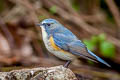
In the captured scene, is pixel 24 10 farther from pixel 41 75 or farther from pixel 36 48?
pixel 41 75

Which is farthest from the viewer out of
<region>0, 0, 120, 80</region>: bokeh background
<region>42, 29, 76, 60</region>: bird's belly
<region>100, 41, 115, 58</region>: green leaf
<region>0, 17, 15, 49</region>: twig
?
<region>0, 17, 15, 49</region>: twig

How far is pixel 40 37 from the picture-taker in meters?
10.1

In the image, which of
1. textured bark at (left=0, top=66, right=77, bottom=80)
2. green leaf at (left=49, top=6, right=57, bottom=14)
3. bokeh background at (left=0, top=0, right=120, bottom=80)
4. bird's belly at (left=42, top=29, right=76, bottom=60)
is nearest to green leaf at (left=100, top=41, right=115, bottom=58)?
bokeh background at (left=0, top=0, right=120, bottom=80)

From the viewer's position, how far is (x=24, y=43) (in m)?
9.98

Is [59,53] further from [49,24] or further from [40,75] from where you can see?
[40,75]

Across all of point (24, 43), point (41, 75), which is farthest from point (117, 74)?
point (41, 75)

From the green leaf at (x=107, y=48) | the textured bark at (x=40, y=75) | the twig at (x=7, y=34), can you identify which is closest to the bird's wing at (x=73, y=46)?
the textured bark at (x=40, y=75)

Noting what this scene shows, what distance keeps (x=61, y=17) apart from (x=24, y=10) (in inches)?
47.7

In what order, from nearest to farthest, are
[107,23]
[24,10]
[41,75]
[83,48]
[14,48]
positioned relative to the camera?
[41,75]
[83,48]
[14,48]
[24,10]
[107,23]

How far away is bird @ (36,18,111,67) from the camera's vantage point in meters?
5.76

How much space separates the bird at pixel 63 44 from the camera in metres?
5.76

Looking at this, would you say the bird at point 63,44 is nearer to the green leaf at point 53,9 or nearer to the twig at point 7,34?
the green leaf at point 53,9

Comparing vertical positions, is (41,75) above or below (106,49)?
above

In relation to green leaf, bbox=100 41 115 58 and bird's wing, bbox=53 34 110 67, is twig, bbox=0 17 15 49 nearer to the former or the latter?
green leaf, bbox=100 41 115 58
